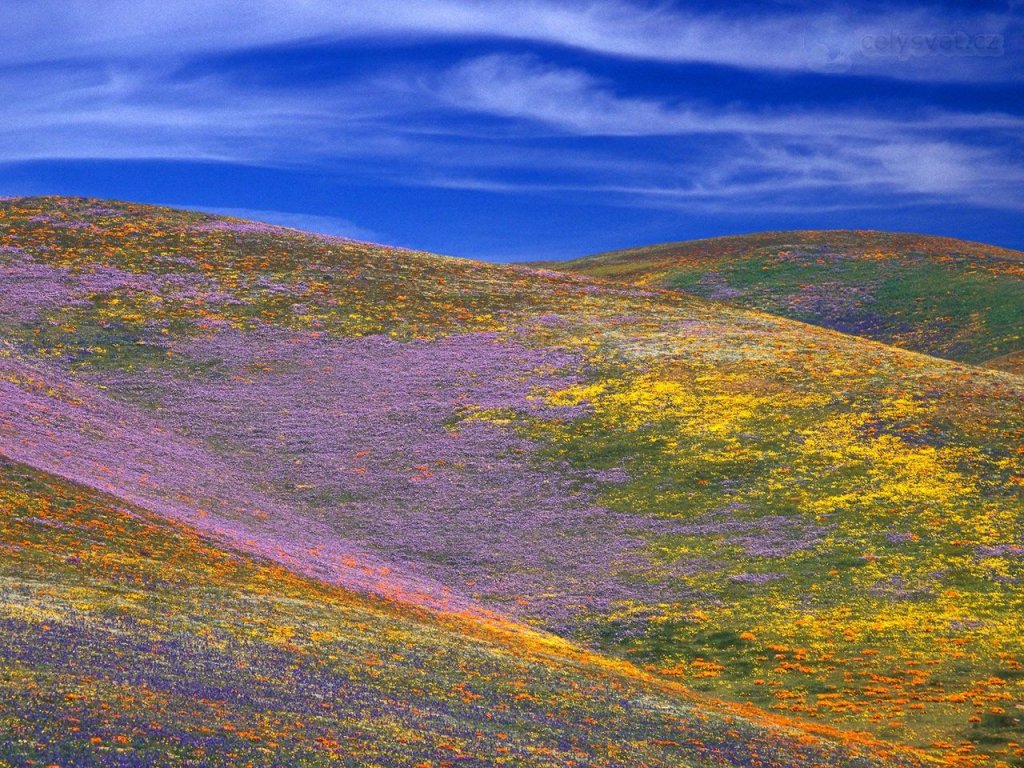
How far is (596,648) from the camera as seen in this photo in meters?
34.8

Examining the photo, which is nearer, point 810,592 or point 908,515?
point 810,592

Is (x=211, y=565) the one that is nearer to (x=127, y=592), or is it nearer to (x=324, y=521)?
(x=127, y=592)

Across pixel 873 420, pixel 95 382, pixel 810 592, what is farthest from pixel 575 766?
pixel 95 382

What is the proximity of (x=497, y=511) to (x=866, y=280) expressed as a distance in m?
75.6

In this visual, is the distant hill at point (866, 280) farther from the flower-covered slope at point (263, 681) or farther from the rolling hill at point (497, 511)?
the flower-covered slope at point (263, 681)

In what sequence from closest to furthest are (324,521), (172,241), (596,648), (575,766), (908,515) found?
(575,766) < (596,648) < (908,515) < (324,521) < (172,241)

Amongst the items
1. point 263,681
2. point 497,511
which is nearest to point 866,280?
point 497,511

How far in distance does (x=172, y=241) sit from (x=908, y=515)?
59457 mm

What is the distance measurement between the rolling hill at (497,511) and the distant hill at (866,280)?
2726 centimetres

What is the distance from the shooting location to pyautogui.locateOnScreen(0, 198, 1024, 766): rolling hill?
22.4 metres

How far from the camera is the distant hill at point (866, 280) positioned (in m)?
91.8

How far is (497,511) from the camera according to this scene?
4547cm

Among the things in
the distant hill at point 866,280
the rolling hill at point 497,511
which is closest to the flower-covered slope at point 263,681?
the rolling hill at point 497,511

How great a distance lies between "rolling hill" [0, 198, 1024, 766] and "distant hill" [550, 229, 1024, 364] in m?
27.3
